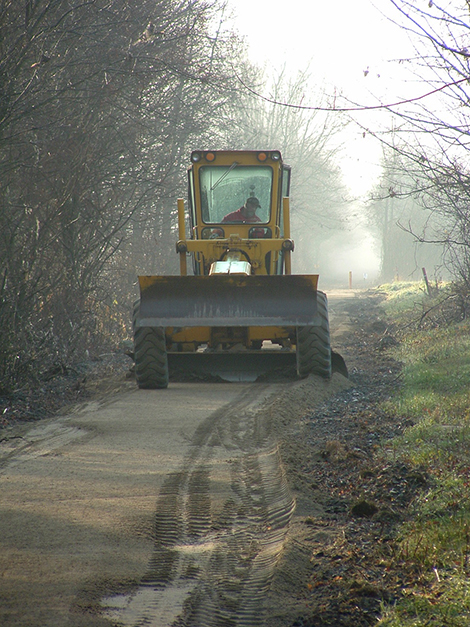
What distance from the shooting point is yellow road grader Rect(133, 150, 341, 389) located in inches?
313

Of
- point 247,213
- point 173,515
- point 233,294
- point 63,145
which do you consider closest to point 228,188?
point 247,213

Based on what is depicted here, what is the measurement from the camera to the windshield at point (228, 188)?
31.1 feet

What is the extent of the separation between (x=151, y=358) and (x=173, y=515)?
14.1 feet

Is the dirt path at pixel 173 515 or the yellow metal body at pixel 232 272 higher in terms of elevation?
the yellow metal body at pixel 232 272

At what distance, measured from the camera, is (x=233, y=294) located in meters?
7.99

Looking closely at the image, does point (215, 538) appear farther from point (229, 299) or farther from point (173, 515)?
point (229, 299)

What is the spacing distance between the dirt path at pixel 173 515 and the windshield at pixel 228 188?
3.59m

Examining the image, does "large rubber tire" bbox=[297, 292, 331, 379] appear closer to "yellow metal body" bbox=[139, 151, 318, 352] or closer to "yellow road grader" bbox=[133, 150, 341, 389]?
"yellow road grader" bbox=[133, 150, 341, 389]

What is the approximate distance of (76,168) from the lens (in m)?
10.2

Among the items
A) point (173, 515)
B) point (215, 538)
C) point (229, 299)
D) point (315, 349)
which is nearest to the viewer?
point (215, 538)

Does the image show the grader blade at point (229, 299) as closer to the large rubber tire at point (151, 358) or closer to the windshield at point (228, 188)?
the large rubber tire at point (151, 358)

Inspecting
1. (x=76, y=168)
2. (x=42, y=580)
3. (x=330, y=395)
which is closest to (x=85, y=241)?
(x=76, y=168)

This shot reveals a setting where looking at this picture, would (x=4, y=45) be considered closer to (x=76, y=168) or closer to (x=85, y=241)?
(x=76, y=168)

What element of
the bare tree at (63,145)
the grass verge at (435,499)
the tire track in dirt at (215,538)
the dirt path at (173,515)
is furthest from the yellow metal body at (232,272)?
the tire track in dirt at (215,538)
